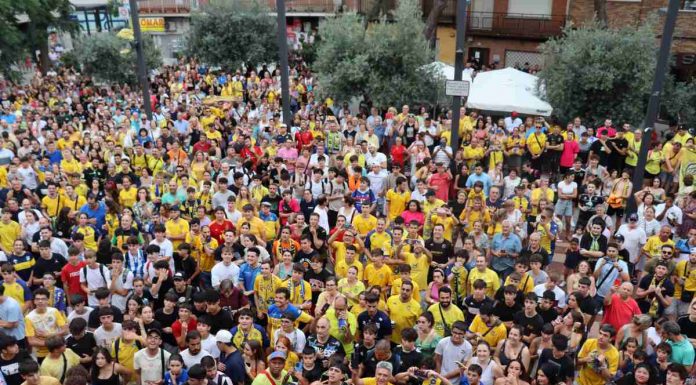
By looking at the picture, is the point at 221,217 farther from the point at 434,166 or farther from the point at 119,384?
the point at 434,166

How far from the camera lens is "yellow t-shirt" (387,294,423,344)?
714 cm

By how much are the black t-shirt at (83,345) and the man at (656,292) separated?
6561 mm

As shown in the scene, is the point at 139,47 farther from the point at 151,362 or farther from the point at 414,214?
the point at 151,362

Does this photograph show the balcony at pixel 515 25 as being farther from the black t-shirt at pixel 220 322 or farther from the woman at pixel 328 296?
the black t-shirt at pixel 220 322

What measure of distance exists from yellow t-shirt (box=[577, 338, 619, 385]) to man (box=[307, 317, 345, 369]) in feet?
8.41

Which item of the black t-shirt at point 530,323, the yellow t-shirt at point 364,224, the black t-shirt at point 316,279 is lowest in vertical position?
the black t-shirt at point 316,279

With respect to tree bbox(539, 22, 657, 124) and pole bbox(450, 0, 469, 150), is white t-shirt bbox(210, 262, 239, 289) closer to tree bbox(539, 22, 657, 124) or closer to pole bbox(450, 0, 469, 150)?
pole bbox(450, 0, 469, 150)

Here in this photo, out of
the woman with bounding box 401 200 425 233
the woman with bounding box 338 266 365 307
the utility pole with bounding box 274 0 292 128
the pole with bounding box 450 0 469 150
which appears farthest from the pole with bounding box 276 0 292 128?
the woman with bounding box 338 266 365 307

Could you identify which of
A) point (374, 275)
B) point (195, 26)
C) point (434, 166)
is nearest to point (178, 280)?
point (374, 275)

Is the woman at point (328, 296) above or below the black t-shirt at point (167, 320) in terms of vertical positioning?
above

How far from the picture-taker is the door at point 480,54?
26.3 m

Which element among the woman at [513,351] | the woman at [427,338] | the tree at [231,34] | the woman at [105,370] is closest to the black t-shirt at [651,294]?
the woman at [513,351]

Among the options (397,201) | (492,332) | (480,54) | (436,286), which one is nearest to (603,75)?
(397,201)

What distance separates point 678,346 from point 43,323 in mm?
7001
